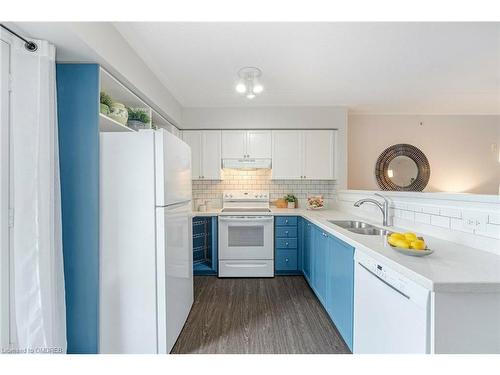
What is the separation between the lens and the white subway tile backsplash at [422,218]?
172 centimetres

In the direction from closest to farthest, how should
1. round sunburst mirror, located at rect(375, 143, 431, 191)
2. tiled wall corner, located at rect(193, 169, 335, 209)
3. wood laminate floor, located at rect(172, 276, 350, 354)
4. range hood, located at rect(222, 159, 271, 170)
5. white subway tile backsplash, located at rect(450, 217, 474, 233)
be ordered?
white subway tile backsplash, located at rect(450, 217, 474, 233), wood laminate floor, located at rect(172, 276, 350, 354), range hood, located at rect(222, 159, 271, 170), tiled wall corner, located at rect(193, 169, 335, 209), round sunburst mirror, located at rect(375, 143, 431, 191)

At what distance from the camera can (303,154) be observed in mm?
3523

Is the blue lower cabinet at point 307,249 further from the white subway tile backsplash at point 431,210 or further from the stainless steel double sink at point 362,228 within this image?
the white subway tile backsplash at point 431,210

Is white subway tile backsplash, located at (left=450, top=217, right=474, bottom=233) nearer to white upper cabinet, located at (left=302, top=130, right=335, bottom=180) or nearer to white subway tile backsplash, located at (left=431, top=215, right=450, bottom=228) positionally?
white subway tile backsplash, located at (left=431, top=215, right=450, bottom=228)

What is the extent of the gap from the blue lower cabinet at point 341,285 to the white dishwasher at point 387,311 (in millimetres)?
93

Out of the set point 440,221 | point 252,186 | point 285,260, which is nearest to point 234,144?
point 252,186

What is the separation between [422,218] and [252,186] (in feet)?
7.92

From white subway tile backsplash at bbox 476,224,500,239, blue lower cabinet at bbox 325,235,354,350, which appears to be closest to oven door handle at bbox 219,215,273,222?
blue lower cabinet at bbox 325,235,354,350

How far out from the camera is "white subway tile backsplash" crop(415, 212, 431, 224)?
5.64 ft

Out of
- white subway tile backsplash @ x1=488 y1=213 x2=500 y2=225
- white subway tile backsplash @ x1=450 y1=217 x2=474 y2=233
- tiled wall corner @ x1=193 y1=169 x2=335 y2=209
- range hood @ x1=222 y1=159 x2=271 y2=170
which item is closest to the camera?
white subway tile backsplash @ x1=488 y1=213 x2=500 y2=225

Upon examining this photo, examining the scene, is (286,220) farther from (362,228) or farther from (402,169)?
(402,169)

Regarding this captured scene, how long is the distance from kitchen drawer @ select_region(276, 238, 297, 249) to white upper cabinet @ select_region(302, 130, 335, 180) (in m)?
1.03

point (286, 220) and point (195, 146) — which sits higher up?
point (195, 146)

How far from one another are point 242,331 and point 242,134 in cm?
261
